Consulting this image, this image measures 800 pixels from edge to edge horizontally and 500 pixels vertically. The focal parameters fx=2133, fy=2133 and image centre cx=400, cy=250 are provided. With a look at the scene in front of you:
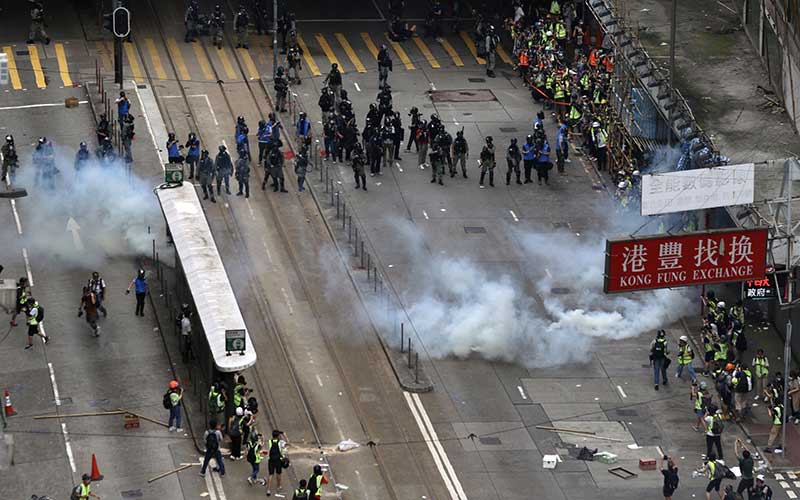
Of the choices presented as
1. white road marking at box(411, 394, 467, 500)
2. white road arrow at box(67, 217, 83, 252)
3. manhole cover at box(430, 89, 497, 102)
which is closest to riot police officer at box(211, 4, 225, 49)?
manhole cover at box(430, 89, 497, 102)

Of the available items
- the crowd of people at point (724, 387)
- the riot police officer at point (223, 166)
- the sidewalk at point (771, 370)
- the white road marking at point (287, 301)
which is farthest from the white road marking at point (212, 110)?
the crowd of people at point (724, 387)

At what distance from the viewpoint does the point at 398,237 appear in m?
62.3

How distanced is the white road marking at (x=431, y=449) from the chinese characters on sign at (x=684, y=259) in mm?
6100

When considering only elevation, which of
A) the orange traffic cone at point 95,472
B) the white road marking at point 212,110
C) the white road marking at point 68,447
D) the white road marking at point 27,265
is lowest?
the white road marking at point 212,110

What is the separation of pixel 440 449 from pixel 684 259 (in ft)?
25.6

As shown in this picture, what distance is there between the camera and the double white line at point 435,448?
164 ft

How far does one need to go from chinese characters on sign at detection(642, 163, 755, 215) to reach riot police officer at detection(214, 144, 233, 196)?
1802cm

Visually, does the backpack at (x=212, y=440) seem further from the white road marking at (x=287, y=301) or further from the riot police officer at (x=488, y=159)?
the riot police officer at (x=488, y=159)

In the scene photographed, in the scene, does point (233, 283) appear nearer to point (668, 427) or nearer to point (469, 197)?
point (469, 197)

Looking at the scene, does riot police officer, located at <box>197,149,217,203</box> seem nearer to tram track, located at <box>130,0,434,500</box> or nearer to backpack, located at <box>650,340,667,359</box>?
tram track, located at <box>130,0,434,500</box>

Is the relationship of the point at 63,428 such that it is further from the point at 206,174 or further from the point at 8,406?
the point at 206,174

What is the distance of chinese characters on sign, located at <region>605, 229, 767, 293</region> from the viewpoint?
48312mm

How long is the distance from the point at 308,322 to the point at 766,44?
1888 cm

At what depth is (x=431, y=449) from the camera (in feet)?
170
